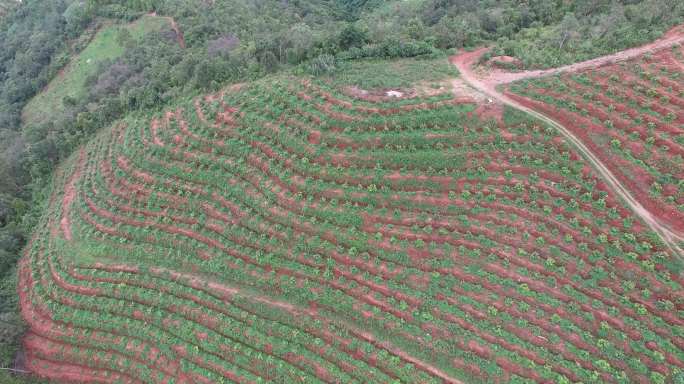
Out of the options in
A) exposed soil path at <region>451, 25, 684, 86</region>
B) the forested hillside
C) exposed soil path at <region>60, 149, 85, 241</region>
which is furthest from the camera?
the forested hillside

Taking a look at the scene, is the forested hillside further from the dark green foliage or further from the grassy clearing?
the grassy clearing

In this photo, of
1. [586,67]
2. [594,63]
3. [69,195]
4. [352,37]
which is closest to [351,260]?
[352,37]

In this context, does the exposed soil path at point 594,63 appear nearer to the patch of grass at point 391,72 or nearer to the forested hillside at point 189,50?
the forested hillside at point 189,50

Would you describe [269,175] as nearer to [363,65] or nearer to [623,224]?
[363,65]

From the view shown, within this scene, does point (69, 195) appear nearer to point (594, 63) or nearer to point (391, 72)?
point (391, 72)

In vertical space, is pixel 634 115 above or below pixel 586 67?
below

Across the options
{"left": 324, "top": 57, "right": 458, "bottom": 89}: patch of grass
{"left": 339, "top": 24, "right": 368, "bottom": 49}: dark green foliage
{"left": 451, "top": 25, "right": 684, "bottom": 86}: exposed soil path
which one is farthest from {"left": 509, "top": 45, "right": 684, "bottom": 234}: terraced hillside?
{"left": 339, "top": 24, "right": 368, "bottom": 49}: dark green foliage
